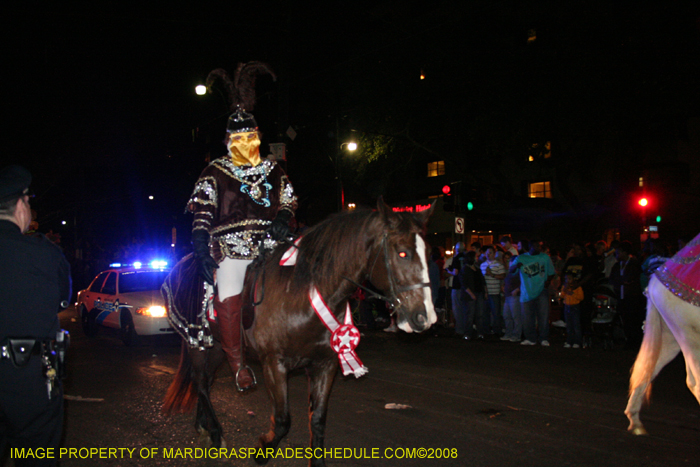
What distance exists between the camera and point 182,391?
17.6 ft

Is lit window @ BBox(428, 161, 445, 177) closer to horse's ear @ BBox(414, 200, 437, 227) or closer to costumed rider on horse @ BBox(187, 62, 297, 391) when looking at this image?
costumed rider on horse @ BBox(187, 62, 297, 391)

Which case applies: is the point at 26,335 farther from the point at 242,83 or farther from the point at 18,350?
the point at 242,83

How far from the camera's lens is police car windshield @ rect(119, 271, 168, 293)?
11.9 meters

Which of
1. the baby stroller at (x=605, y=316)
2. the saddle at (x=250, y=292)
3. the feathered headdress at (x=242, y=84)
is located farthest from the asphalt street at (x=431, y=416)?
the feathered headdress at (x=242, y=84)

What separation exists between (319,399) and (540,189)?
27.6 metres

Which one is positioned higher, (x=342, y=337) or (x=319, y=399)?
(x=342, y=337)

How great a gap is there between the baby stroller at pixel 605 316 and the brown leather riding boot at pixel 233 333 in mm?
8483

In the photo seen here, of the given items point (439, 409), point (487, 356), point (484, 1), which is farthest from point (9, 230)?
point (484, 1)

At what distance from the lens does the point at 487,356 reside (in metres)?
9.83

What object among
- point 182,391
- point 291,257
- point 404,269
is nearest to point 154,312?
point 182,391

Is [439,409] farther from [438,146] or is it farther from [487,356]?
[438,146]

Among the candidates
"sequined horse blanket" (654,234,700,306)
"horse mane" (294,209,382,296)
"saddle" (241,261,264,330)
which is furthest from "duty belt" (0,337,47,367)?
"sequined horse blanket" (654,234,700,306)

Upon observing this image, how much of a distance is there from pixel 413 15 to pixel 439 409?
31.7 meters

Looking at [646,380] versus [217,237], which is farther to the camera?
[646,380]
